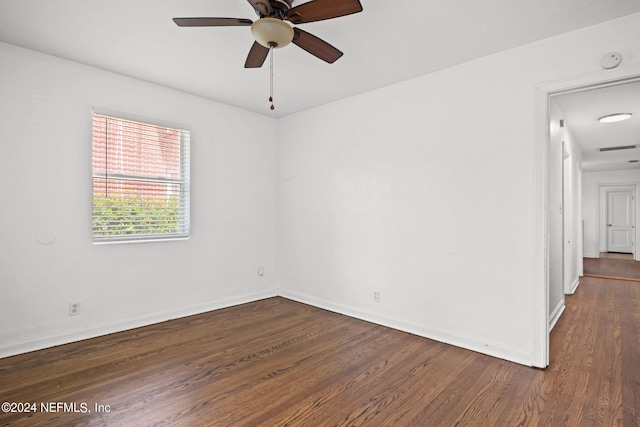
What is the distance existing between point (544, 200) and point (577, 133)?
3.70 metres

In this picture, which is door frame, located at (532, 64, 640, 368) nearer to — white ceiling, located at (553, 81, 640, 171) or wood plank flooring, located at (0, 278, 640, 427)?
wood plank flooring, located at (0, 278, 640, 427)

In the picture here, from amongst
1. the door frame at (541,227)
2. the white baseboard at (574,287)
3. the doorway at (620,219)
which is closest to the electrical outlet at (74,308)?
the door frame at (541,227)

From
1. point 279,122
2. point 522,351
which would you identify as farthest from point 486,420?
point 279,122

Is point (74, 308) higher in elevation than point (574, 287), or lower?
higher

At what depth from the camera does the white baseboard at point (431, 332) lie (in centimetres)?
276

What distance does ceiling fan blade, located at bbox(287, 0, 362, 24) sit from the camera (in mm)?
1771

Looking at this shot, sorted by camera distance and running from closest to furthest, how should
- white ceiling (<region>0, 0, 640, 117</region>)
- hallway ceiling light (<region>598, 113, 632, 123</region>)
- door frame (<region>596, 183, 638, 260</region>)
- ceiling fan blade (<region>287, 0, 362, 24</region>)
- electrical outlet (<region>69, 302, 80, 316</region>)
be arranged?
ceiling fan blade (<region>287, 0, 362, 24</region>), white ceiling (<region>0, 0, 640, 117</region>), electrical outlet (<region>69, 302, 80, 316</region>), hallway ceiling light (<region>598, 113, 632, 123</region>), door frame (<region>596, 183, 638, 260</region>)

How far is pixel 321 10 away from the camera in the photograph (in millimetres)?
1859

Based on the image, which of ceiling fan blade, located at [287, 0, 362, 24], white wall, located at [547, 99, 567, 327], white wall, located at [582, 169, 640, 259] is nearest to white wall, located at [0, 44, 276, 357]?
ceiling fan blade, located at [287, 0, 362, 24]

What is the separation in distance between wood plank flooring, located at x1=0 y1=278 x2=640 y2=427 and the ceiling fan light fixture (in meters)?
2.23

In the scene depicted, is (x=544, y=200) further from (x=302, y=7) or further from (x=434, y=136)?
(x=302, y=7)

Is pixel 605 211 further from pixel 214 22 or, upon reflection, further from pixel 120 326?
pixel 120 326

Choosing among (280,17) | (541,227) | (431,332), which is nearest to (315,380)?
(431,332)

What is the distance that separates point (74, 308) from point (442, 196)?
11.9 ft
